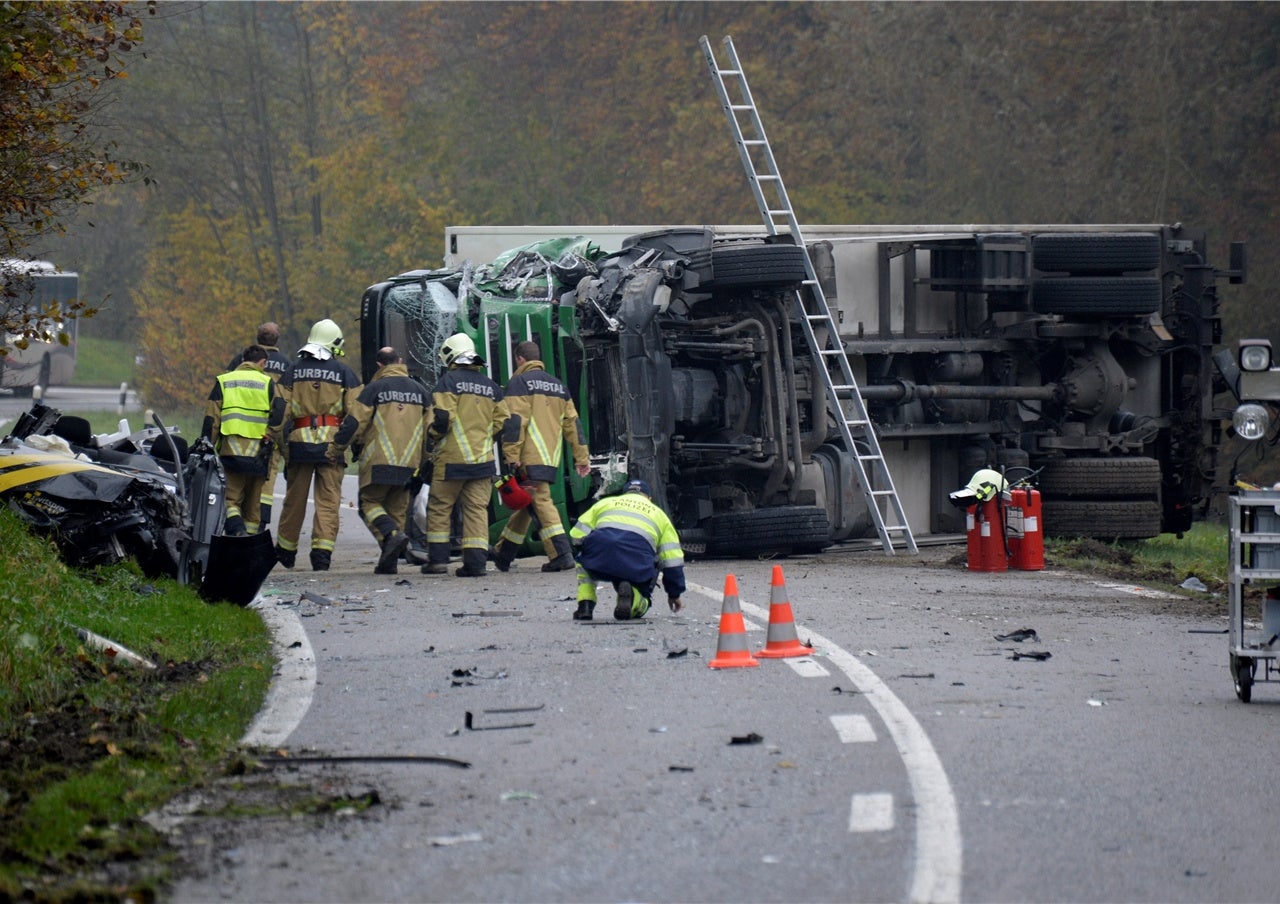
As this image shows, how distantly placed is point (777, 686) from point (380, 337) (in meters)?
9.47

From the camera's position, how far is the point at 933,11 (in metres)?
35.6

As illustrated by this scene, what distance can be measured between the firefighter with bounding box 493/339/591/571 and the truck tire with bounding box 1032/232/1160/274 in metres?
4.82

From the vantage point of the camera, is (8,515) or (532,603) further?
(532,603)

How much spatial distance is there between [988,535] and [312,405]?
18.0 ft

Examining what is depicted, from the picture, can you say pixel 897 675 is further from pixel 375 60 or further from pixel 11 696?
pixel 375 60

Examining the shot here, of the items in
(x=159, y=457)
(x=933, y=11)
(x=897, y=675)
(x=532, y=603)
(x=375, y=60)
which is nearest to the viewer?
(x=897, y=675)

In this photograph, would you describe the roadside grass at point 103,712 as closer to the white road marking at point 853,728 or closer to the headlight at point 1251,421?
the white road marking at point 853,728

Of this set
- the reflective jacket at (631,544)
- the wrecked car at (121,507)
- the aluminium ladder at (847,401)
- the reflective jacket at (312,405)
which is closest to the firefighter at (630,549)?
the reflective jacket at (631,544)

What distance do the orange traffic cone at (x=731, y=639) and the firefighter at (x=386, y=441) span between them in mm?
6008

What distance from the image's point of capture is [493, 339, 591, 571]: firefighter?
50.6ft

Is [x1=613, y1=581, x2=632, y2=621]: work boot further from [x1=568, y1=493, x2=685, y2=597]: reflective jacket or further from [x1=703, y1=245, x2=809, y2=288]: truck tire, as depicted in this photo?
[x1=703, y1=245, x2=809, y2=288]: truck tire

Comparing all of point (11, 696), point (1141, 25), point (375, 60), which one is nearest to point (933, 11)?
point (1141, 25)

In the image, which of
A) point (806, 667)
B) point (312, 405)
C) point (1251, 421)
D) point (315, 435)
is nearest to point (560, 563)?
point (315, 435)

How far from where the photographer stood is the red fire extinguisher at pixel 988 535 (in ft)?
49.6
